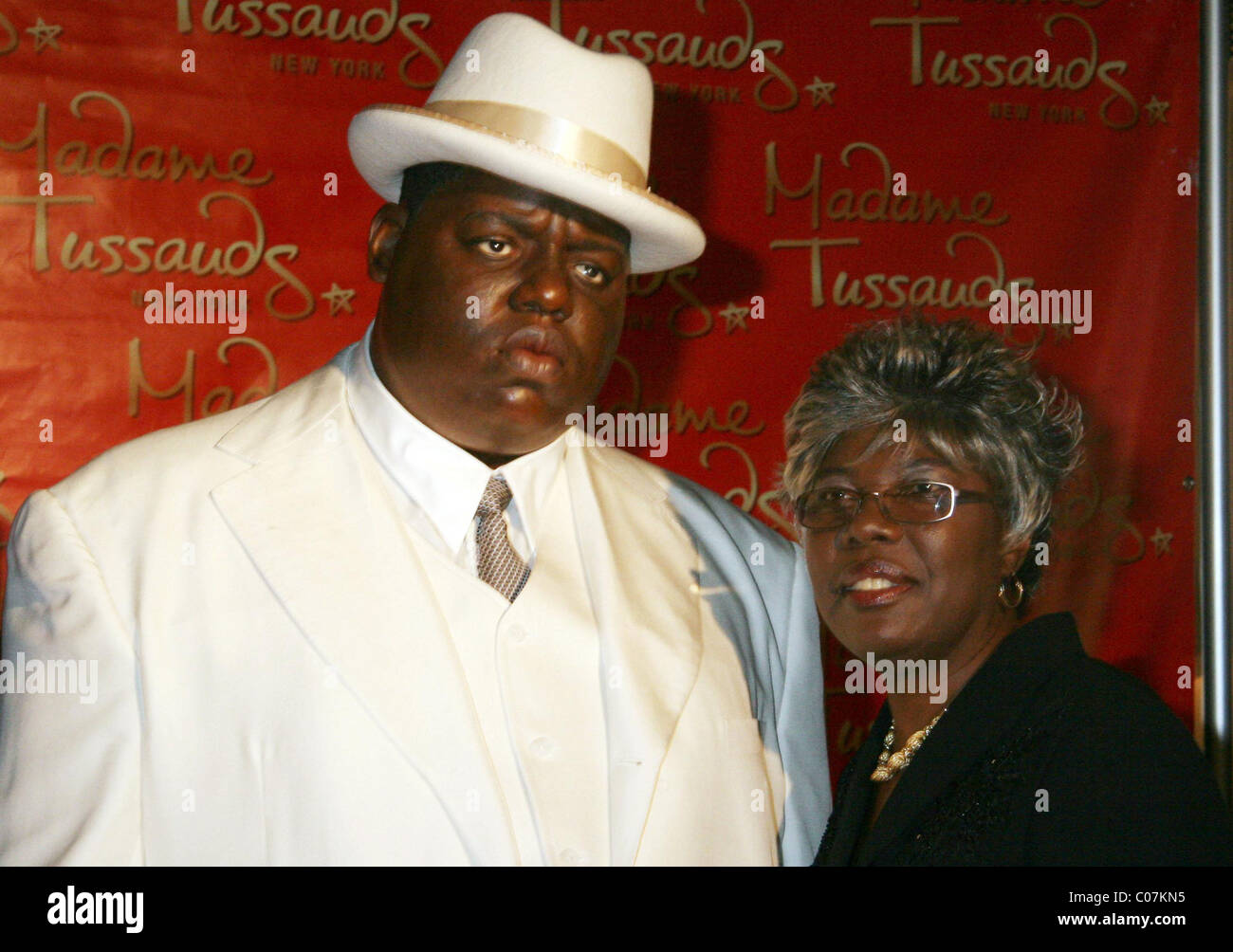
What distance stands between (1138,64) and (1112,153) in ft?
0.60

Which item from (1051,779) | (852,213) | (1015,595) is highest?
(852,213)

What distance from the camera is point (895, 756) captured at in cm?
155

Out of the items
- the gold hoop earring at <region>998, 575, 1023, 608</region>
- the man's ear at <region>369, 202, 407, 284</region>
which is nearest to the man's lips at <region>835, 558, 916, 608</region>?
the gold hoop earring at <region>998, 575, 1023, 608</region>

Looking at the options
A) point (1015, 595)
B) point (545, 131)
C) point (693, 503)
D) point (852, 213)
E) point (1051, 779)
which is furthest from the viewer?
point (852, 213)

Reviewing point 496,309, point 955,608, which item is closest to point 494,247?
point 496,309

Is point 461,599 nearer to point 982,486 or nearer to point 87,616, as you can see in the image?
point 87,616

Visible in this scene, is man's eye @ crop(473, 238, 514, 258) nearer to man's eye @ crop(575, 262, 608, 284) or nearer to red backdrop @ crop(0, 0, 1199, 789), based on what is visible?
man's eye @ crop(575, 262, 608, 284)

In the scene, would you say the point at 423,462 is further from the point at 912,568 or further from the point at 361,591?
the point at 912,568

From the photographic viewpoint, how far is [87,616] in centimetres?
129

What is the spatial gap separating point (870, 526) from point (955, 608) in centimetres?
14

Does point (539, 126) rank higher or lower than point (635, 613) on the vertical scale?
higher

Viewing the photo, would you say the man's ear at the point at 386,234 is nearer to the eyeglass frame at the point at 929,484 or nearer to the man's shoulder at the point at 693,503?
the man's shoulder at the point at 693,503

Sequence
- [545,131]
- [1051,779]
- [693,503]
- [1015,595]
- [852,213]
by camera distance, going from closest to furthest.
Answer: [1051,779] < [545,131] < [1015,595] < [693,503] < [852,213]
